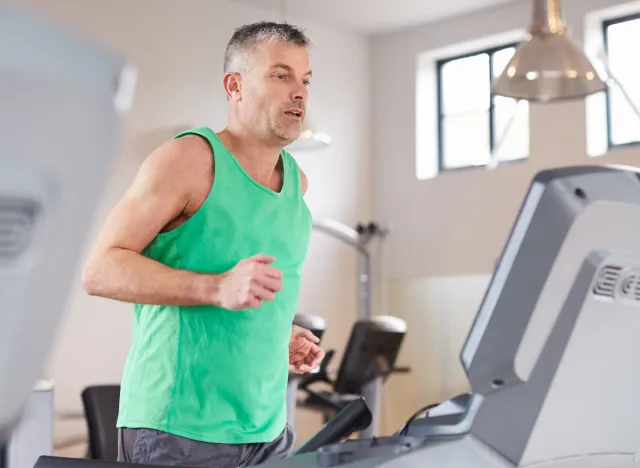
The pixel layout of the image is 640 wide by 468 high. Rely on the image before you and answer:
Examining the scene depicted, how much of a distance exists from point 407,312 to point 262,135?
5514 millimetres

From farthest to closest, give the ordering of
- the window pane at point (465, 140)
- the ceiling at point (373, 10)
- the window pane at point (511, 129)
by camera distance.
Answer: the window pane at point (465, 140) → the ceiling at point (373, 10) → the window pane at point (511, 129)

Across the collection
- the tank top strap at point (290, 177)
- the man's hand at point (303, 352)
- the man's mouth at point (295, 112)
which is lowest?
the man's hand at point (303, 352)

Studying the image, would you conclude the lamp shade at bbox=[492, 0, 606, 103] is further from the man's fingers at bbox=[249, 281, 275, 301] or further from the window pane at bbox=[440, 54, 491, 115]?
the window pane at bbox=[440, 54, 491, 115]

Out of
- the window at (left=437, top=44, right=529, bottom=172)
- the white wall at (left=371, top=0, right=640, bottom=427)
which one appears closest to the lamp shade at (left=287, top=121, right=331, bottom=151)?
the white wall at (left=371, top=0, right=640, bottom=427)

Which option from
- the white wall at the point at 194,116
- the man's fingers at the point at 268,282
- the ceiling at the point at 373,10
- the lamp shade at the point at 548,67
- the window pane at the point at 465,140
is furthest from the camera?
the window pane at the point at 465,140

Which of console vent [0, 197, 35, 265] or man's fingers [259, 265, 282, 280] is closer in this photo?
console vent [0, 197, 35, 265]

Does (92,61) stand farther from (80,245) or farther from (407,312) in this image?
(407,312)

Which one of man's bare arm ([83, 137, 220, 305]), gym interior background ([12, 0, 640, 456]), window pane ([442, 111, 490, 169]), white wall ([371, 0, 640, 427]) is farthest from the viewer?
window pane ([442, 111, 490, 169])

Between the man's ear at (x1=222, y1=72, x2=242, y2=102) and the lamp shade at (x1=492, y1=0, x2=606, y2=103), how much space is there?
5.59 feet

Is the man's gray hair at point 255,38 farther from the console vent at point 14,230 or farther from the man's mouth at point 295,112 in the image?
the console vent at point 14,230

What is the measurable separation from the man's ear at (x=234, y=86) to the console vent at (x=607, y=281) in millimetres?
970

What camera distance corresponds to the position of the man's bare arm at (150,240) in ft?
4.44

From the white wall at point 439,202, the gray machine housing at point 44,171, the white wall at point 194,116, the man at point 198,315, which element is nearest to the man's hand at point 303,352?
the man at point 198,315

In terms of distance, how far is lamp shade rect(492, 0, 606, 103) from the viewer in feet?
10.5
